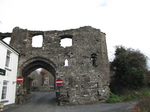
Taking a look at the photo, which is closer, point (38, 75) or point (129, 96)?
point (129, 96)

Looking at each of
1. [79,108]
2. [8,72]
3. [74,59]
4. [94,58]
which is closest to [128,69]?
[94,58]

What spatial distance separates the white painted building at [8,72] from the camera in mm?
10047

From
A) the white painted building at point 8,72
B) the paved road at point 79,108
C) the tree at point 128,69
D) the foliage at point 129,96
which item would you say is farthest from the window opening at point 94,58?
the white painted building at point 8,72

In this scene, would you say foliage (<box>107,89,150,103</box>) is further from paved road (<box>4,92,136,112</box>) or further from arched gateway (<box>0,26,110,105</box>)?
paved road (<box>4,92,136,112</box>)

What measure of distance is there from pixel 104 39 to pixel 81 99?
7.20m

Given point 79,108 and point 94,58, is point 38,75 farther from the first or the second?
point 79,108

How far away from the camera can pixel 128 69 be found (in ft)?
47.8

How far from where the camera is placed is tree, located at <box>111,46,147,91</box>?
14.0 m

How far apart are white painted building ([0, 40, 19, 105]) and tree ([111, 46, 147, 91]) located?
1093cm

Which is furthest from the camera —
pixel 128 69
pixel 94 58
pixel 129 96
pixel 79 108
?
pixel 128 69

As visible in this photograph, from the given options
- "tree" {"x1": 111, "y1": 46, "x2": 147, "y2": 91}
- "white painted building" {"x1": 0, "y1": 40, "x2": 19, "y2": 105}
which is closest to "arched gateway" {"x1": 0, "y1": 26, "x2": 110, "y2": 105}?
"white painted building" {"x1": 0, "y1": 40, "x2": 19, "y2": 105}

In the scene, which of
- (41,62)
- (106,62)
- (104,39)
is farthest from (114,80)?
(41,62)

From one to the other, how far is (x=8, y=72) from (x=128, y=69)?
1211 centimetres

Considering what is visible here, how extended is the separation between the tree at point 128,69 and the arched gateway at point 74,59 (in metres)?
2.07
